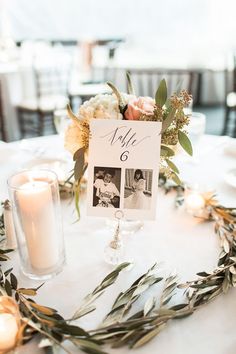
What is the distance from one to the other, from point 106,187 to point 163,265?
212mm

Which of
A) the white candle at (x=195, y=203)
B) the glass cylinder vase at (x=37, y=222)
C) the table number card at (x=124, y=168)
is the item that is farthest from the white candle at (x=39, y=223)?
the white candle at (x=195, y=203)

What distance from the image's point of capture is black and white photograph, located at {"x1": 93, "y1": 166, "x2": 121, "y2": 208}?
80 cm

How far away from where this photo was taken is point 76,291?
0.74m

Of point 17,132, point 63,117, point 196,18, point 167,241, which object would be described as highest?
point 196,18

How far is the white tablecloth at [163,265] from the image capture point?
62 centimetres

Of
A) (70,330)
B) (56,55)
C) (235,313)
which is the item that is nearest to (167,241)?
(235,313)

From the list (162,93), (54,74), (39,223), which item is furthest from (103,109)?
(54,74)

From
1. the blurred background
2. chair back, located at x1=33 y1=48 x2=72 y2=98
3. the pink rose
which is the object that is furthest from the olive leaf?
the blurred background

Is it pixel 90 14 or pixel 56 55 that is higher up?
pixel 90 14

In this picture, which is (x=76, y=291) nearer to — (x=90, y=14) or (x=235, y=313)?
(x=235, y=313)

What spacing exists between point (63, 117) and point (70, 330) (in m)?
0.83

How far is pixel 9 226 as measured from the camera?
85 centimetres

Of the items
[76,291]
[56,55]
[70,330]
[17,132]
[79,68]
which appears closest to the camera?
[70,330]

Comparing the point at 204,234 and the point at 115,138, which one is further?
the point at 204,234
